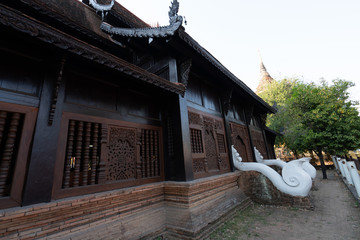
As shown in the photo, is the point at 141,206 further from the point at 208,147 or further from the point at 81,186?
the point at 208,147

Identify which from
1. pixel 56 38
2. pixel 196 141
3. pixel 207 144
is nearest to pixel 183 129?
pixel 196 141

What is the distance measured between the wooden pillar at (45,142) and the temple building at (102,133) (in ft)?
0.04

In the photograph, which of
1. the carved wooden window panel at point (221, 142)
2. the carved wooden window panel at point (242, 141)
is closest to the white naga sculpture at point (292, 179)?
the carved wooden window panel at point (221, 142)

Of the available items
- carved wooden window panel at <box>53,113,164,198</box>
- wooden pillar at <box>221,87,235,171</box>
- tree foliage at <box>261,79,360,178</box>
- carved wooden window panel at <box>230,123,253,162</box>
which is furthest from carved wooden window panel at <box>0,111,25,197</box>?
tree foliage at <box>261,79,360,178</box>

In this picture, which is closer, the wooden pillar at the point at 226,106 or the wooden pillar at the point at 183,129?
the wooden pillar at the point at 183,129

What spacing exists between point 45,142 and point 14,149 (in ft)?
1.30

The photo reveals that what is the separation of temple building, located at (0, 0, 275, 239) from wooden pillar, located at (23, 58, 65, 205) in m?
0.01

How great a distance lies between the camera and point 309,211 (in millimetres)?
4703

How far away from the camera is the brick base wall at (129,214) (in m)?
2.12

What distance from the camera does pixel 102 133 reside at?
3.11 meters

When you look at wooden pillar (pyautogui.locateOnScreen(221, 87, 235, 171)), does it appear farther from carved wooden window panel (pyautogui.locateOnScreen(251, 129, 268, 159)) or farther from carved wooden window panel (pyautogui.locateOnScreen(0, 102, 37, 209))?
carved wooden window panel (pyautogui.locateOnScreen(0, 102, 37, 209))

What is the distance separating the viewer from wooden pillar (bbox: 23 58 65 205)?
223 cm

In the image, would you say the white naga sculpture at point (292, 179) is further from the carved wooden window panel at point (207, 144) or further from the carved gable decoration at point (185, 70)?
the carved gable decoration at point (185, 70)

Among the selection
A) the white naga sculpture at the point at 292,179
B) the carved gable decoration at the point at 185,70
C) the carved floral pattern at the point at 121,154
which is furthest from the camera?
the white naga sculpture at the point at 292,179
